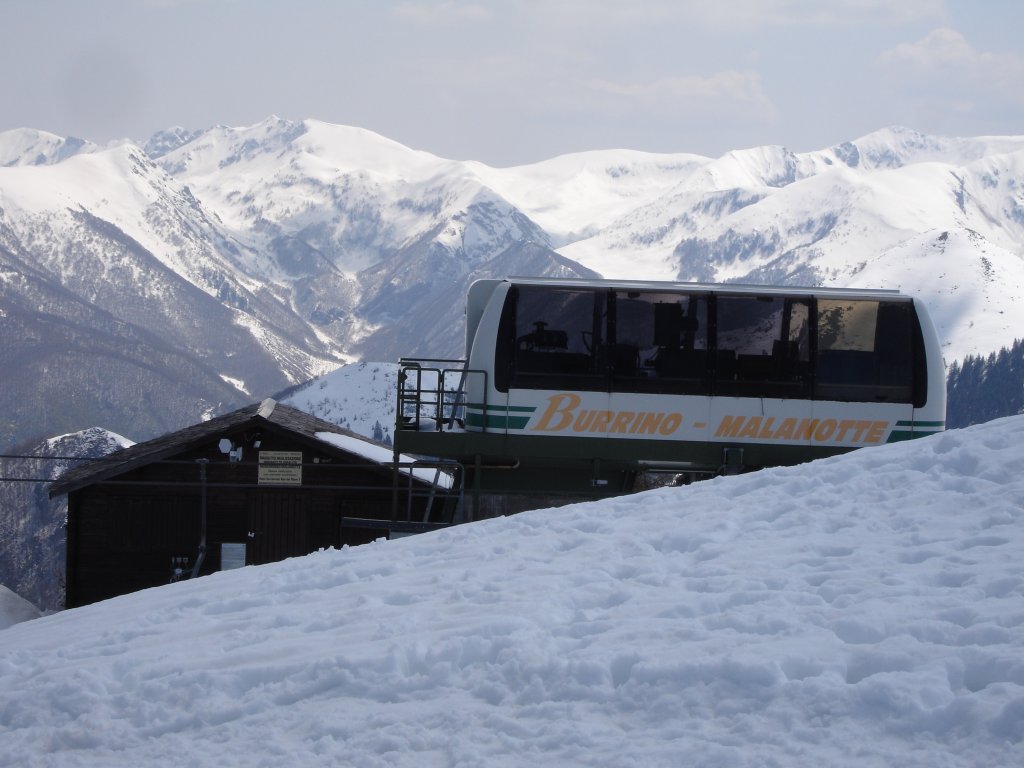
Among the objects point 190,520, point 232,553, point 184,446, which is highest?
point 184,446

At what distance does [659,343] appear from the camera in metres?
16.6

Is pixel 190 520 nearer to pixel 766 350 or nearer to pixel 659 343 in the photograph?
pixel 659 343

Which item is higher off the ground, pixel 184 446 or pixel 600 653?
pixel 600 653

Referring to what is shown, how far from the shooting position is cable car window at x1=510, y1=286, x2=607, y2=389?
16.6 m

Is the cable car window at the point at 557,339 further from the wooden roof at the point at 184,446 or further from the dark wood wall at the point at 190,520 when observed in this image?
the dark wood wall at the point at 190,520

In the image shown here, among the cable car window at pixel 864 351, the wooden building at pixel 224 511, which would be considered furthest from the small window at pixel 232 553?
the cable car window at pixel 864 351

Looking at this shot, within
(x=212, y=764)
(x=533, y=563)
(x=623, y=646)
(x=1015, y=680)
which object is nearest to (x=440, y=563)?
(x=533, y=563)

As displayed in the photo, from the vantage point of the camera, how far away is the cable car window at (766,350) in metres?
16.6

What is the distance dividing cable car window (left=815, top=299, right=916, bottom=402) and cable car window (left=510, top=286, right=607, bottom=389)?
121 inches

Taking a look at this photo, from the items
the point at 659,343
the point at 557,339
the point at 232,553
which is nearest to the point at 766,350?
the point at 659,343

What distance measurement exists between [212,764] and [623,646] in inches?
84.0

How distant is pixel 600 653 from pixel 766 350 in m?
10.9

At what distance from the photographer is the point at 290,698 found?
6273 millimetres

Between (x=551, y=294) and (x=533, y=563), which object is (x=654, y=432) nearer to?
(x=551, y=294)
